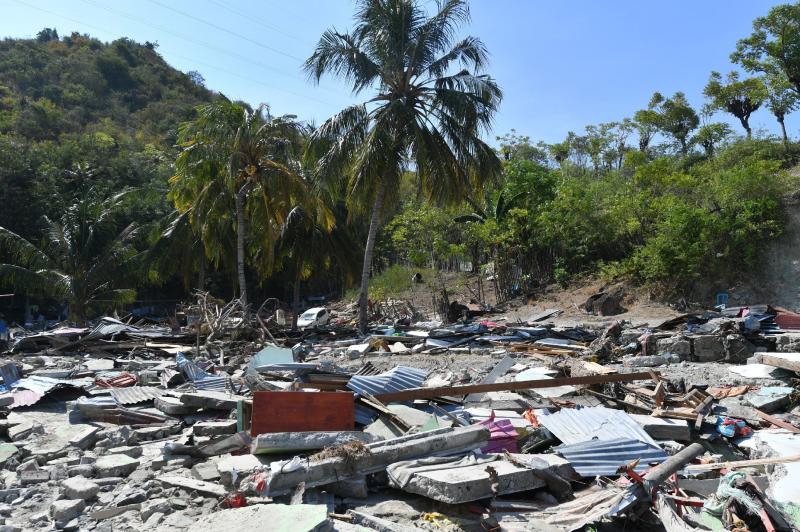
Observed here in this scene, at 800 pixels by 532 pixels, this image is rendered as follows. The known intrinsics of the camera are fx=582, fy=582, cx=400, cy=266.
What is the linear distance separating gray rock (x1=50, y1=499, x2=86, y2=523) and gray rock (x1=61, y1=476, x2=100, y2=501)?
0.13 meters

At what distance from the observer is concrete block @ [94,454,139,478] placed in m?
5.27

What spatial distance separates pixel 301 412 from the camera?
18.5ft

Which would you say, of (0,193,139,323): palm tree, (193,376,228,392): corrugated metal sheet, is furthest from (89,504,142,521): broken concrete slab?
(0,193,139,323): palm tree

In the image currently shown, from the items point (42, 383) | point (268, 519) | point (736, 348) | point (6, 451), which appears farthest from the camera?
point (736, 348)

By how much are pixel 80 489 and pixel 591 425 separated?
461cm

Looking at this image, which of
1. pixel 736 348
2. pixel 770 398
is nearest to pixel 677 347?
pixel 736 348

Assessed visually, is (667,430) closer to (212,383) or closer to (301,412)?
(301,412)

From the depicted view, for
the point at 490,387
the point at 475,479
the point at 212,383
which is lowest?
the point at 212,383

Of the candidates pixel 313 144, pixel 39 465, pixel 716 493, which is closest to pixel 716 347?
pixel 716 493

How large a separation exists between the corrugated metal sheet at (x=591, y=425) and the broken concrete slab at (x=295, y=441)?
1.98 metres

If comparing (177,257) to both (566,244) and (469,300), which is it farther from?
(566,244)

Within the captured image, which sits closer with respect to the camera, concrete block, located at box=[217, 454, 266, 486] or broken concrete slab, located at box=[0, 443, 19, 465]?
concrete block, located at box=[217, 454, 266, 486]

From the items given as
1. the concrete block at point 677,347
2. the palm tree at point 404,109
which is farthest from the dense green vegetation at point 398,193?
the concrete block at point 677,347

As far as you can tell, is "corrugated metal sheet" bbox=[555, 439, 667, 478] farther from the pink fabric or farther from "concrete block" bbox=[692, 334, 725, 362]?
"concrete block" bbox=[692, 334, 725, 362]
